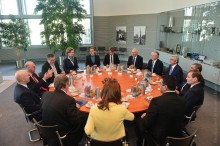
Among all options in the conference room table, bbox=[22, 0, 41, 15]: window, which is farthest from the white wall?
the conference room table

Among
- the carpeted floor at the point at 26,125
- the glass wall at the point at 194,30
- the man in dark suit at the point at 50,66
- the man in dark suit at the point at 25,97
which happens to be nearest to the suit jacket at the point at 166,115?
the carpeted floor at the point at 26,125

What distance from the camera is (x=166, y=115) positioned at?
7.43 feet

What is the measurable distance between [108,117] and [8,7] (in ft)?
34.0

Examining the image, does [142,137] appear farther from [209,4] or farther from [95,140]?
[209,4]

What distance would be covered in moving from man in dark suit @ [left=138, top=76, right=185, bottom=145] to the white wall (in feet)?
19.5

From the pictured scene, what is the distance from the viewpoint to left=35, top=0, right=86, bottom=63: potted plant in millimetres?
8023

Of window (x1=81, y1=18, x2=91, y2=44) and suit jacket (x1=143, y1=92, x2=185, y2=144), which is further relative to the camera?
window (x1=81, y1=18, x2=91, y2=44)

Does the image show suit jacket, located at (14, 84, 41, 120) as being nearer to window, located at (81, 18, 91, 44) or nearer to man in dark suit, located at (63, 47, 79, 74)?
man in dark suit, located at (63, 47, 79, 74)

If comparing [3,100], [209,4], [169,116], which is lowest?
[3,100]

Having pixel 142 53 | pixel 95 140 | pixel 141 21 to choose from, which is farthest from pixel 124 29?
pixel 95 140

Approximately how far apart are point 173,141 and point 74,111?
4.47 ft

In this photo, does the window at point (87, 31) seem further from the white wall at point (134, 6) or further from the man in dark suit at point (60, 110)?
the man in dark suit at point (60, 110)

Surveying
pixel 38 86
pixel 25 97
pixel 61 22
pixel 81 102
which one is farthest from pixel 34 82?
pixel 61 22

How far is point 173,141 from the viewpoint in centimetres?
210
